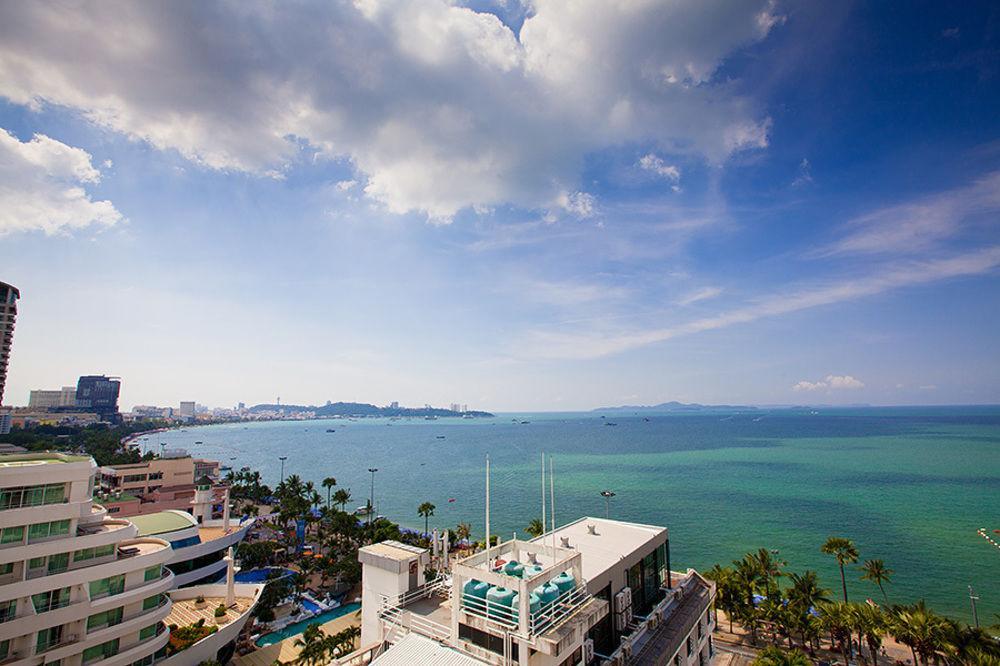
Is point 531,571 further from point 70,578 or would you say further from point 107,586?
point 107,586

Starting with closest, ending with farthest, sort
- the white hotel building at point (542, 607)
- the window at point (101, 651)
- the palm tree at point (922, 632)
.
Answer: the white hotel building at point (542, 607) → the window at point (101, 651) → the palm tree at point (922, 632)

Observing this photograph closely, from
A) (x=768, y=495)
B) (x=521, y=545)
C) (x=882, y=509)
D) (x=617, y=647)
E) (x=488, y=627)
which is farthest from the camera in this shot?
(x=768, y=495)

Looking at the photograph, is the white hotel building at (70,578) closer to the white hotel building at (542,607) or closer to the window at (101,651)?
the window at (101,651)

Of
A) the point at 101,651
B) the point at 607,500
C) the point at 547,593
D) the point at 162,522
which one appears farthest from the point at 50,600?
the point at 607,500

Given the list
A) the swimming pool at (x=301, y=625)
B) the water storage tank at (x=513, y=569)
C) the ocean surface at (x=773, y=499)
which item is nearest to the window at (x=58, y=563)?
the swimming pool at (x=301, y=625)

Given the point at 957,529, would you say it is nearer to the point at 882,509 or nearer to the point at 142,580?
the point at 882,509

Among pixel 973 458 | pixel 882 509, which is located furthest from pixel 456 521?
pixel 973 458
